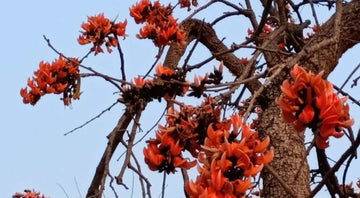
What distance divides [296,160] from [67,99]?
1.06 metres

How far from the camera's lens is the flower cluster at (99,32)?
9.34 ft

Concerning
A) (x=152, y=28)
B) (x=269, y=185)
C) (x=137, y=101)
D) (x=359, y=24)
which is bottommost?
(x=137, y=101)

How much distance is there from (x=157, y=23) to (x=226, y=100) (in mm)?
1906

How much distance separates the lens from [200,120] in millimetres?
1180

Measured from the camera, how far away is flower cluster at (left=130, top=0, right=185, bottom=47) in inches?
116

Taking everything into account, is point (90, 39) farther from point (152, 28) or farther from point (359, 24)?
point (359, 24)

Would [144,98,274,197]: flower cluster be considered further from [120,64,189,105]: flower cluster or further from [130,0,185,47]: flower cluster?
[130,0,185,47]: flower cluster

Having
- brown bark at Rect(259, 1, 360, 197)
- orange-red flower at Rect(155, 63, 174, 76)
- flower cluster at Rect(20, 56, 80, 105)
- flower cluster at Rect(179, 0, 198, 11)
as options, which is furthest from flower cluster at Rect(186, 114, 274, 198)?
flower cluster at Rect(179, 0, 198, 11)

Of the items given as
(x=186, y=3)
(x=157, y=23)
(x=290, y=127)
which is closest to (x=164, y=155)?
(x=290, y=127)

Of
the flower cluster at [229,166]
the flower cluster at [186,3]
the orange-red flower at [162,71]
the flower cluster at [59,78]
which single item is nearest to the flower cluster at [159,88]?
the orange-red flower at [162,71]

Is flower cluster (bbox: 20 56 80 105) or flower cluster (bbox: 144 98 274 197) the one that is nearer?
flower cluster (bbox: 144 98 274 197)

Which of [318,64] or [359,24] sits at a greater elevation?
[359,24]

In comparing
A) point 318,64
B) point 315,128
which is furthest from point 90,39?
point 315,128

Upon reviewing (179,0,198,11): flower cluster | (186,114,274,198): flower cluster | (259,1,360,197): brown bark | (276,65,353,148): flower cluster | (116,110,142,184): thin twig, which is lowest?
(186,114,274,198): flower cluster
